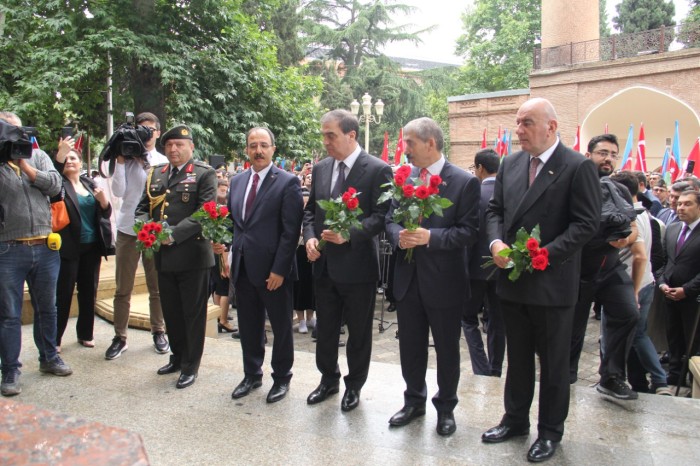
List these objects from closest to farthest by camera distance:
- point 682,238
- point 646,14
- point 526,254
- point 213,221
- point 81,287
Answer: point 526,254 → point 213,221 → point 81,287 → point 682,238 → point 646,14

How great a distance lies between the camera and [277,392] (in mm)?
4254

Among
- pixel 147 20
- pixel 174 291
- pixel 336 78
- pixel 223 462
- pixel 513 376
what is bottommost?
pixel 223 462

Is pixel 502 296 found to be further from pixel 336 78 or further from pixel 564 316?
pixel 336 78

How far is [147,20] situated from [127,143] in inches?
294

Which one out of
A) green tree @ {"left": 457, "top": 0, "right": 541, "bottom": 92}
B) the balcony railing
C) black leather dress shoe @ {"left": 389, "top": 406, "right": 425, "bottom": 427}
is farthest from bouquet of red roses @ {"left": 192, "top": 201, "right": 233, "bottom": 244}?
green tree @ {"left": 457, "top": 0, "right": 541, "bottom": 92}

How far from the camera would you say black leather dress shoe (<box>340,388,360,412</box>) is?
159 inches

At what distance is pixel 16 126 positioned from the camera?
4.14 metres

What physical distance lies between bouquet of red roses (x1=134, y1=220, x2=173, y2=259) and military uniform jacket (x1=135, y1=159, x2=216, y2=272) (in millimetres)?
73

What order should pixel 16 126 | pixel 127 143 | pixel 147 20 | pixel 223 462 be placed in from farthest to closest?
pixel 147 20
pixel 127 143
pixel 16 126
pixel 223 462

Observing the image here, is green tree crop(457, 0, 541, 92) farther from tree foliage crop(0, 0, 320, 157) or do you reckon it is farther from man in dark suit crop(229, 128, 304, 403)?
man in dark suit crop(229, 128, 304, 403)

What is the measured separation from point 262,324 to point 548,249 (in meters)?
2.35

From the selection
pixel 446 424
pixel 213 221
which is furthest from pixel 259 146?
pixel 446 424

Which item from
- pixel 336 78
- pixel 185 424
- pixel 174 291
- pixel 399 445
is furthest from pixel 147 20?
pixel 336 78

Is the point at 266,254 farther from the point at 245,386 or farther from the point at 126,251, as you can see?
the point at 126,251
